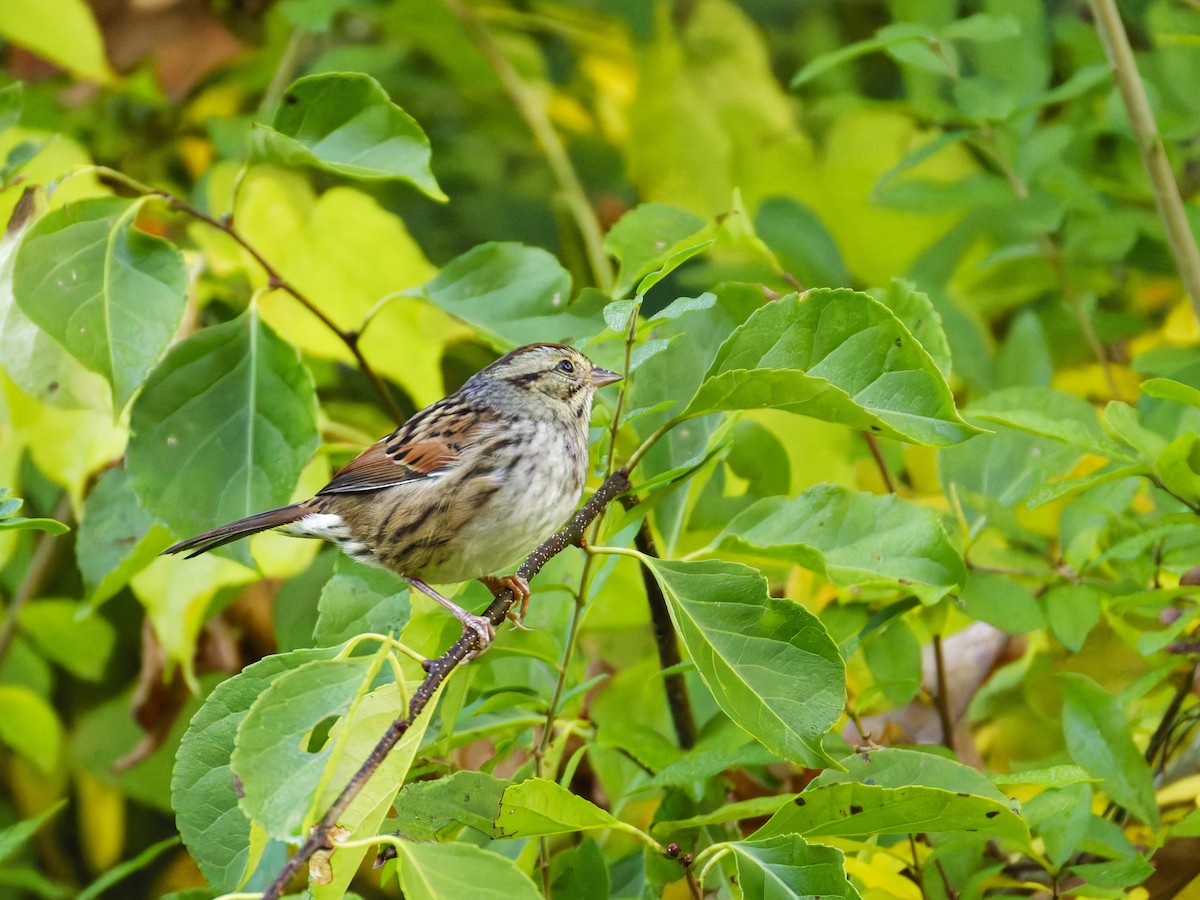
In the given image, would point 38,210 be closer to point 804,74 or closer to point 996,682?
point 804,74

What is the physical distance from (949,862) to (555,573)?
0.60 m

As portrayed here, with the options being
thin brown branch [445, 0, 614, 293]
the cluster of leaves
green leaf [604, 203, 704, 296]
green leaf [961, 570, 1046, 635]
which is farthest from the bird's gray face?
green leaf [961, 570, 1046, 635]

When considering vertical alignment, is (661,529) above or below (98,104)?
below

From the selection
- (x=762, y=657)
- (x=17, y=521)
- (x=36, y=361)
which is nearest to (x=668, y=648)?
(x=762, y=657)

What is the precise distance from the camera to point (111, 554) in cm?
177

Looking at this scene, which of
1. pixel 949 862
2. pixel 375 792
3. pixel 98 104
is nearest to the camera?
pixel 375 792

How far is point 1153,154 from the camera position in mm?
1759

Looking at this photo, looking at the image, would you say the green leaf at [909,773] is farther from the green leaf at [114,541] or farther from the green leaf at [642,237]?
the green leaf at [114,541]

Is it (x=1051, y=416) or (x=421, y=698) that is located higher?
(x=421, y=698)

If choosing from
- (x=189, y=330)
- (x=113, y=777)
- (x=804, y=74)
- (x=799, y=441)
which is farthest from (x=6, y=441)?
(x=804, y=74)

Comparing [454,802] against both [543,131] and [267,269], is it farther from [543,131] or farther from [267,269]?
[543,131]

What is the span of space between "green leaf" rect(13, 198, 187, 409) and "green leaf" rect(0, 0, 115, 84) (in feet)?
4.31

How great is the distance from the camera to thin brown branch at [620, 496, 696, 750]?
1474mm

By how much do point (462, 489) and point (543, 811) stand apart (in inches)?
36.1
